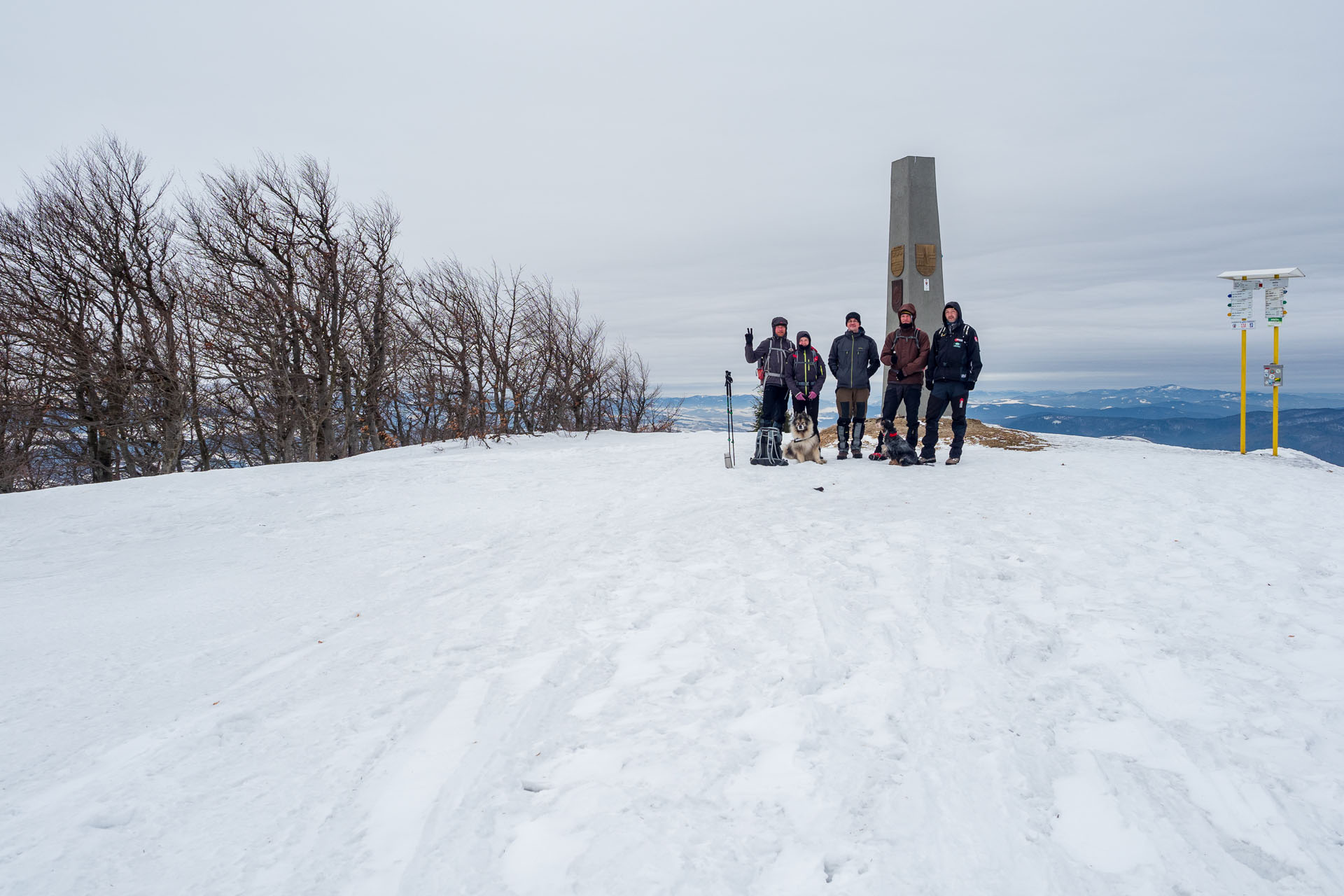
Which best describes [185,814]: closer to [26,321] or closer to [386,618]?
[386,618]

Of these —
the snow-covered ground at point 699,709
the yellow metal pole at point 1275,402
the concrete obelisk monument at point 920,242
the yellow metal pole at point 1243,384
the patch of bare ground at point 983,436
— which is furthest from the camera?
the concrete obelisk monument at point 920,242

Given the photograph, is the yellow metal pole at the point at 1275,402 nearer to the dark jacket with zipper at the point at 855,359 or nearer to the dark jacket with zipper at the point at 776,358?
the dark jacket with zipper at the point at 855,359

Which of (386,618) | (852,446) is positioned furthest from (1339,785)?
(852,446)

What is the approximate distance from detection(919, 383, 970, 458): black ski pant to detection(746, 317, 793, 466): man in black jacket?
2.06m

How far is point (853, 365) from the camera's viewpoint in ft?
28.6

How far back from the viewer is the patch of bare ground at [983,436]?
10.6 meters

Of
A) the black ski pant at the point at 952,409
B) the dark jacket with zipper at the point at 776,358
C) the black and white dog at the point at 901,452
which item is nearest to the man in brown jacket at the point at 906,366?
the black and white dog at the point at 901,452

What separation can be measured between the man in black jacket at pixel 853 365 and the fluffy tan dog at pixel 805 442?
56 centimetres

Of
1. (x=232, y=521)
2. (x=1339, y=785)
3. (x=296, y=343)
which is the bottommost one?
(x=1339, y=785)

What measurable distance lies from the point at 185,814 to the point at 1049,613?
4.34 meters

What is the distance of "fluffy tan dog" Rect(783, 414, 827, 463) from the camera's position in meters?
8.89

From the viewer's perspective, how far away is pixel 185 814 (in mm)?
2188

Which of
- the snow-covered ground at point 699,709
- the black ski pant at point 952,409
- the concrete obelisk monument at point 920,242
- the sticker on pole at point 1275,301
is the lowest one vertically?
the snow-covered ground at point 699,709

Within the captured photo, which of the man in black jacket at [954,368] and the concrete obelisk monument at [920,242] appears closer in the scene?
the man in black jacket at [954,368]
